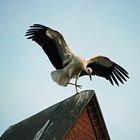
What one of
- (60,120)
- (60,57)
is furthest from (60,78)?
(60,120)

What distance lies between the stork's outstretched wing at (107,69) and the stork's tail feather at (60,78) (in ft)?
3.84

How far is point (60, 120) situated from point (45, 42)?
3.33m

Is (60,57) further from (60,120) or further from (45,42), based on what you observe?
(60,120)

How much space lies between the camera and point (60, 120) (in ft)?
36.4

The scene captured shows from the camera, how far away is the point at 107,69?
1485 centimetres

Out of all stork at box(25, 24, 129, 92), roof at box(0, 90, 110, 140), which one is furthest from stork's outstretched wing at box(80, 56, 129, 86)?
roof at box(0, 90, 110, 140)

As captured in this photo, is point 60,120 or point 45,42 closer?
point 60,120

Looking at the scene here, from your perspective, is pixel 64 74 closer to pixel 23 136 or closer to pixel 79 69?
pixel 79 69

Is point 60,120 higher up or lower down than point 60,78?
lower down

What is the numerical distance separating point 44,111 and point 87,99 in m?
1.79

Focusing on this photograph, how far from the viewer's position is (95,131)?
40.3ft

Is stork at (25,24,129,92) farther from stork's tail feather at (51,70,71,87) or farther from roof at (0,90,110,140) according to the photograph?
roof at (0,90,110,140)

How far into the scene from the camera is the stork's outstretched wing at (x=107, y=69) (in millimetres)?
14602

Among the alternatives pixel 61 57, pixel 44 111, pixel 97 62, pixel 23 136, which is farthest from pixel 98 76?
pixel 23 136
